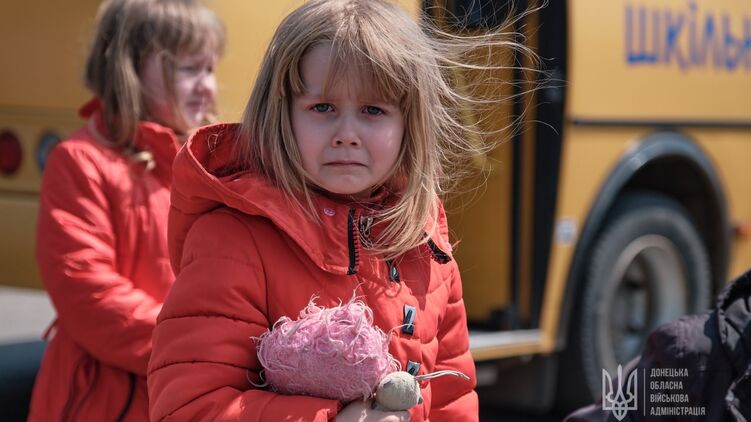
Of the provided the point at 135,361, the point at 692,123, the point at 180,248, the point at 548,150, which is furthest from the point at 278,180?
the point at 692,123

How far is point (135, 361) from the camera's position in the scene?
2.50 metres

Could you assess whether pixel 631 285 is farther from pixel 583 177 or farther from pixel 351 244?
pixel 351 244

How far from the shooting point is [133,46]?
9.55 feet

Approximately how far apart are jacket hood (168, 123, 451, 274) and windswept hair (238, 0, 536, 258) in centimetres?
3

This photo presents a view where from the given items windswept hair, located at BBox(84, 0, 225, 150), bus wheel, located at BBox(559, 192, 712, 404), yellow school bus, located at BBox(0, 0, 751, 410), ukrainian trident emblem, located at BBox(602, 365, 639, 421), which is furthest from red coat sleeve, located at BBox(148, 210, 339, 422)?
bus wheel, located at BBox(559, 192, 712, 404)

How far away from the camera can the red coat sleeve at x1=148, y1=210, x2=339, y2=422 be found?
173 centimetres

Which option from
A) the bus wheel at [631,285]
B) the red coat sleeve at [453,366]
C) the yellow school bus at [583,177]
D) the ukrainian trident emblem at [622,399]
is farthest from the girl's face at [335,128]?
the bus wheel at [631,285]

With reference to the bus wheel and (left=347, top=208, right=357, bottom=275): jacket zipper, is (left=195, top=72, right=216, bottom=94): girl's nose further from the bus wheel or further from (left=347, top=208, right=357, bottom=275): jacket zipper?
the bus wheel

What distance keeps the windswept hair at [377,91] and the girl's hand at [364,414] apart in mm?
287

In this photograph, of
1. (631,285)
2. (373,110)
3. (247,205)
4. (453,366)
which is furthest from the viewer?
(631,285)

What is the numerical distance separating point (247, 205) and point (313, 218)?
0.12 meters

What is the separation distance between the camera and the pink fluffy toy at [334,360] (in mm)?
1735

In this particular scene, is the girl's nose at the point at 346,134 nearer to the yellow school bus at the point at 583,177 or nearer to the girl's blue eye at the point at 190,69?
the girl's blue eye at the point at 190,69

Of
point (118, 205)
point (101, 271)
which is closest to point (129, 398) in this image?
point (101, 271)
